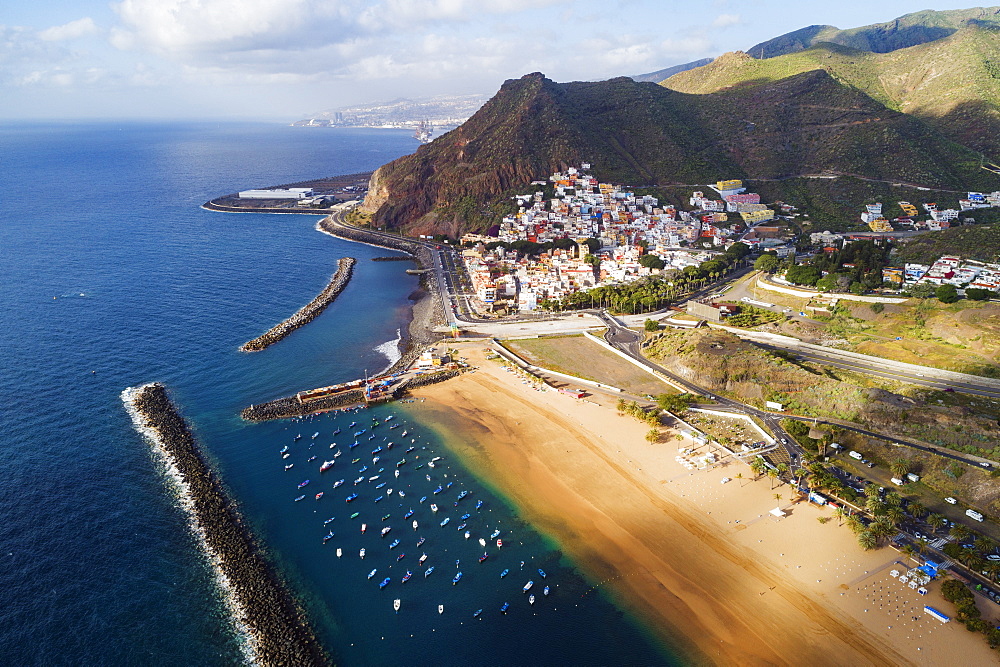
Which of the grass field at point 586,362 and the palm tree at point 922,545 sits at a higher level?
the grass field at point 586,362

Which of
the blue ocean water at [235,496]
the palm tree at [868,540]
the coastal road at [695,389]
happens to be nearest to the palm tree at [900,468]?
the coastal road at [695,389]

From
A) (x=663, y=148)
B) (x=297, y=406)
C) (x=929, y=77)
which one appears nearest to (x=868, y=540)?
(x=297, y=406)

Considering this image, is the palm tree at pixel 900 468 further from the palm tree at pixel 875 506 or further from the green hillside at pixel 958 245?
the green hillside at pixel 958 245

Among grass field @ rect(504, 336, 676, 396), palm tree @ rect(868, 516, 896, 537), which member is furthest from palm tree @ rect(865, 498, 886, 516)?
grass field @ rect(504, 336, 676, 396)

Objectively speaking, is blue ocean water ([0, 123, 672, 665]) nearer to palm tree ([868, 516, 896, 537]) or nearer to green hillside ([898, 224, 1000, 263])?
palm tree ([868, 516, 896, 537])

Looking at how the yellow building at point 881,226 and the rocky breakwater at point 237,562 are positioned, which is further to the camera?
the yellow building at point 881,226

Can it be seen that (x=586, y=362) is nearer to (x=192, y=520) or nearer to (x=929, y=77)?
(x=192, y=520)

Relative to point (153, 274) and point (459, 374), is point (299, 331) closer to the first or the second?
point (459, 374)
